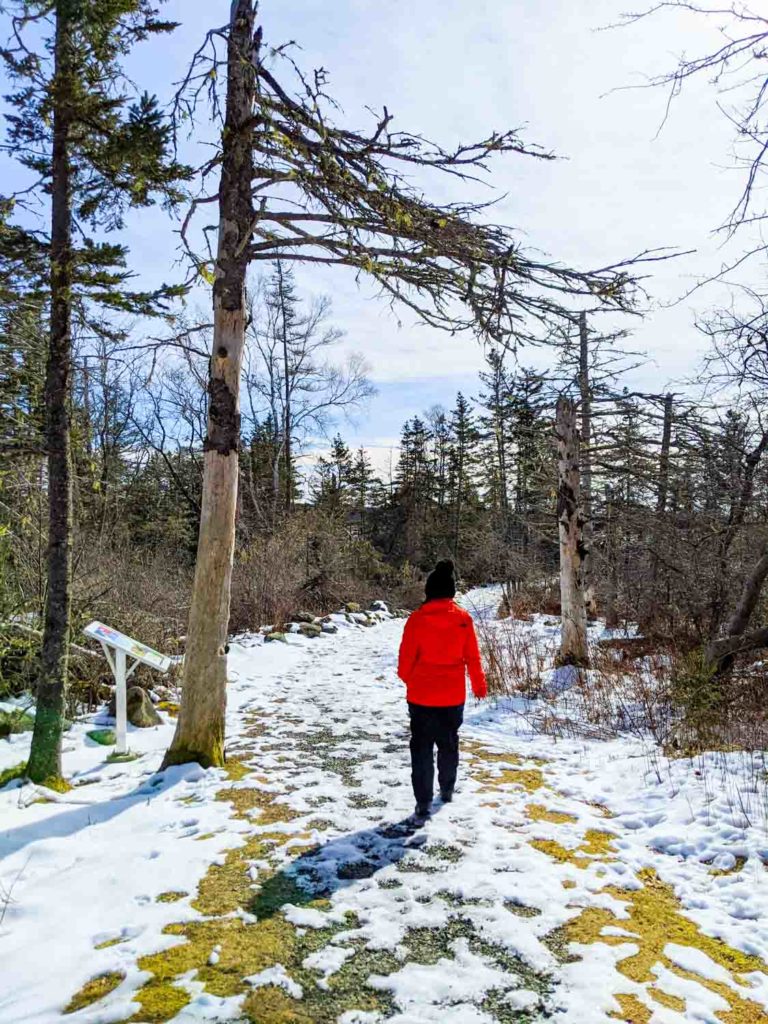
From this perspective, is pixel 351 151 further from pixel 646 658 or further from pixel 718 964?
pixel 646 658

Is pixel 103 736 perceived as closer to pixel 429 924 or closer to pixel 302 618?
pixel 429 924

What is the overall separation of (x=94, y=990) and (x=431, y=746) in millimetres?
2660

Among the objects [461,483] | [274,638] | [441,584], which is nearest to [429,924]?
[441,584]

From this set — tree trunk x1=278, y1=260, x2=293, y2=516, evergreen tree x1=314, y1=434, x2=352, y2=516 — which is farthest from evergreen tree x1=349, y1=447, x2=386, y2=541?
tree trunk x1=278, y1=260, x2=293, y2=516

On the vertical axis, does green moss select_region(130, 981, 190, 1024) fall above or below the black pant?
below

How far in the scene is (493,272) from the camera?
5168 mm

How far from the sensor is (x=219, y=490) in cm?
551

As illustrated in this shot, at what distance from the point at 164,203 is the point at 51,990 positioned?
603 centimetres

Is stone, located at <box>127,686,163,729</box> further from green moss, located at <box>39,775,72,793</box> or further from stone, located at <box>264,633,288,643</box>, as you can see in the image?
stone, located at <box>264,633,288,643</box>

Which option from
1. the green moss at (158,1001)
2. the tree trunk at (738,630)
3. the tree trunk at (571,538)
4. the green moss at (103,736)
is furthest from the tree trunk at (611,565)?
the green moss at (158,1001)

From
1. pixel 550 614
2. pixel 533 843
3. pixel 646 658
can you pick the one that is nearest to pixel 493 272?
pixel 533 843

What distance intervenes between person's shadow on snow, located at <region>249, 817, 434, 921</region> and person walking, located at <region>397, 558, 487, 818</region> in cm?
45

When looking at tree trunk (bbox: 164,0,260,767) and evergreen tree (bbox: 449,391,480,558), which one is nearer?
tree trunk (bbox: 164,0,260,767)

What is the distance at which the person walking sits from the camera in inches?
188
